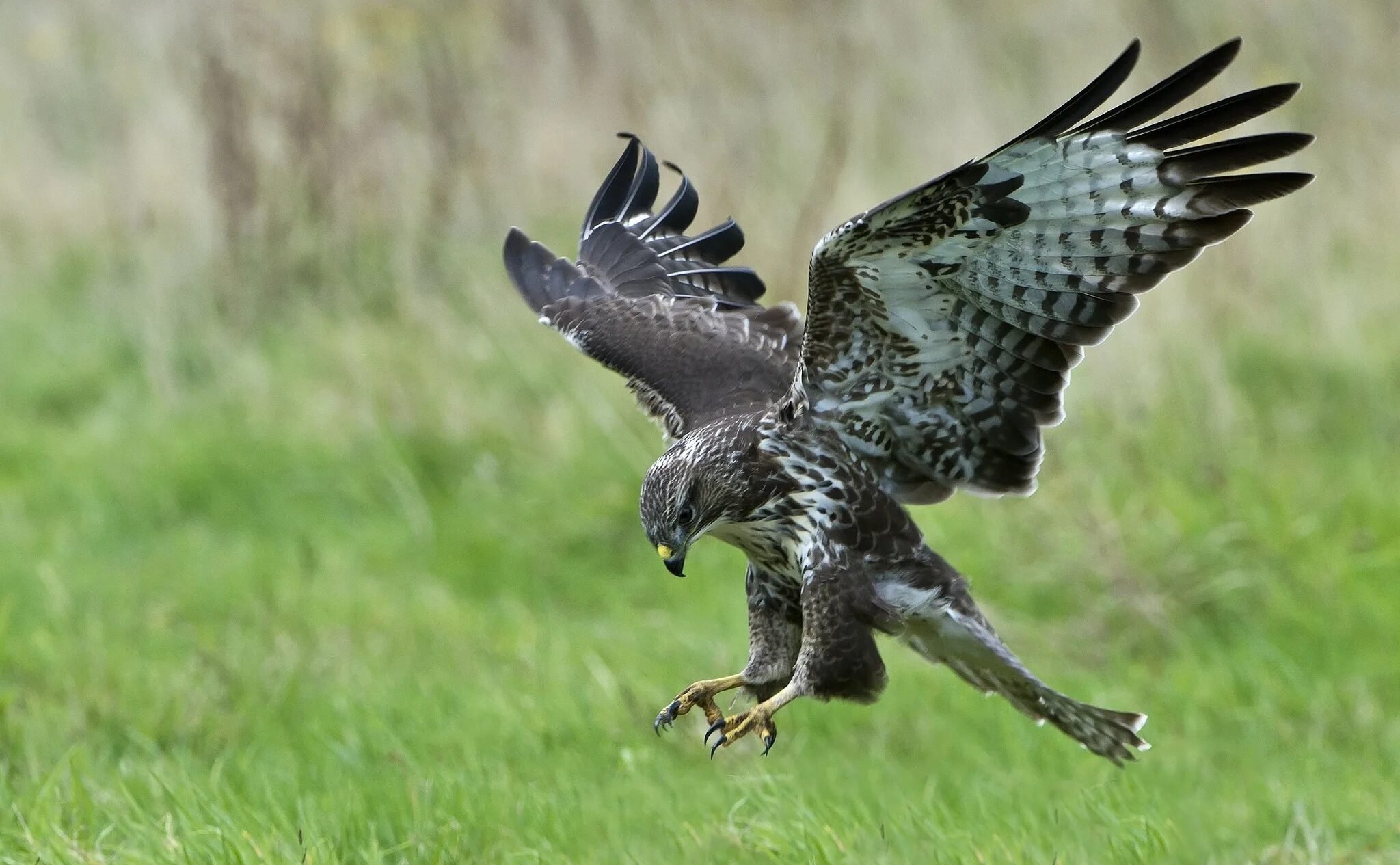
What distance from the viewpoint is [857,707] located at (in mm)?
5707

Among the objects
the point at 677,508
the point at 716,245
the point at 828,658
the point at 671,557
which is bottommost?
the point at 828,658

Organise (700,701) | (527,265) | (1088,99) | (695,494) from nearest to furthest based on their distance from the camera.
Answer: (1088,99) < (695,494) < (700,701) < (527,265)

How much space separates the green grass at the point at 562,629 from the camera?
4.23 meters

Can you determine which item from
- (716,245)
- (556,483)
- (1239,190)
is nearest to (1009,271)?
(1239,190)

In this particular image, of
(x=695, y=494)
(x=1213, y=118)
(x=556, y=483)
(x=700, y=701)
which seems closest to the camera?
(x=1213, y=118)

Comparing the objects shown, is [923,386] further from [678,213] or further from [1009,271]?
[678,213]

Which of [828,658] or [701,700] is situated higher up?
[828,658]

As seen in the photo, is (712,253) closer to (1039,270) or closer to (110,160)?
(1039,270)

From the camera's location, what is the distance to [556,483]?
755cm

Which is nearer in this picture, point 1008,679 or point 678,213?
point 1008,679

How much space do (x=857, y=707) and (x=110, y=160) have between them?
24.2 feet

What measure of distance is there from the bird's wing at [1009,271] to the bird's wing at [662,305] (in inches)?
18.8

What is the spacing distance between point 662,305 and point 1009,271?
150cm

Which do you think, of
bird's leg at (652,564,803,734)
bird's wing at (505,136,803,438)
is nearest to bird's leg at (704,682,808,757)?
bird's leg at (652,564,803,734)
